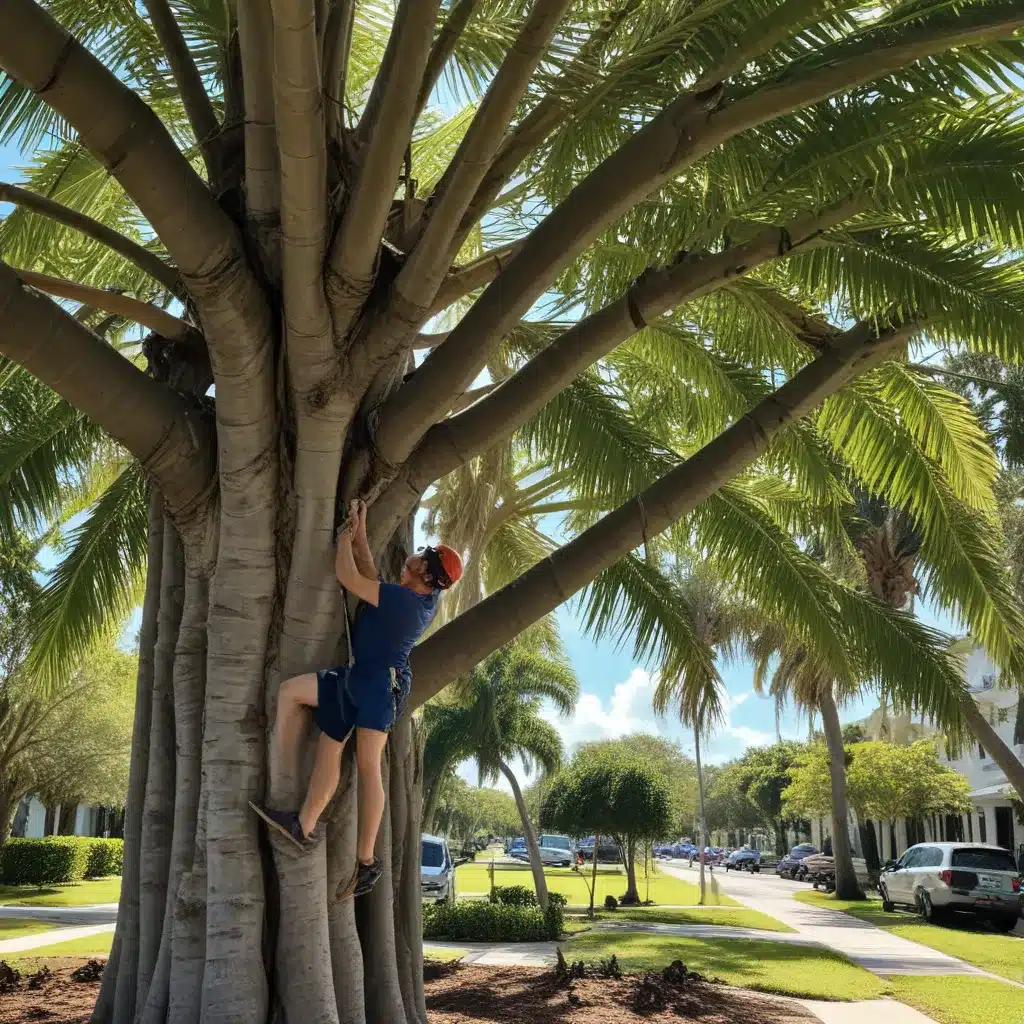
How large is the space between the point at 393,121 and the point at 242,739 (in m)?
2.77

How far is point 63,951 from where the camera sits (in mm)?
12883

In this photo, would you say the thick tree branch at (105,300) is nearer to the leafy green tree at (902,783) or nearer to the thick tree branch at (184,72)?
→ the thick tree branch at (184,72)

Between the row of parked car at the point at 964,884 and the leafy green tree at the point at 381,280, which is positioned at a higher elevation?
the leafy green tree at the point at 381,280

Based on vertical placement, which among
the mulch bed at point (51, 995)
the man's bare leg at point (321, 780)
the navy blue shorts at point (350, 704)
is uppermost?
the navy blue shorts at point (350, 704)

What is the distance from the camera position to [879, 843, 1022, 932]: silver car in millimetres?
20250

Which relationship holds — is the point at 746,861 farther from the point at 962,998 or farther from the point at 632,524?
the point at 632,524

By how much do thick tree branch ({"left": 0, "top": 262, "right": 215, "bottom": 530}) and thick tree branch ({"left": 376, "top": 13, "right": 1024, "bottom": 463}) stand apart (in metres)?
0.92

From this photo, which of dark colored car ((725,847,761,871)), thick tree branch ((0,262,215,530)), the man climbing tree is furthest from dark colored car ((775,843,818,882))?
thick tree branch ((0,262,215,530))

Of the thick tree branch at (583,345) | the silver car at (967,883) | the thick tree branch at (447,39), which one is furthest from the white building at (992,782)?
the thick tree branch at (447,39)

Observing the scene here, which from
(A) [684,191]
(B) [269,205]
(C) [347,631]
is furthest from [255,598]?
(A) [684,191]

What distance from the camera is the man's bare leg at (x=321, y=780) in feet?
15.4

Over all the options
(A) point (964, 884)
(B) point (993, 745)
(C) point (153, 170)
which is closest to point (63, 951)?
(B) point (993, 745)

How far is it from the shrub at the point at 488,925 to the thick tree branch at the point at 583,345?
39.0ft

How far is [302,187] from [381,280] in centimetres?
110
